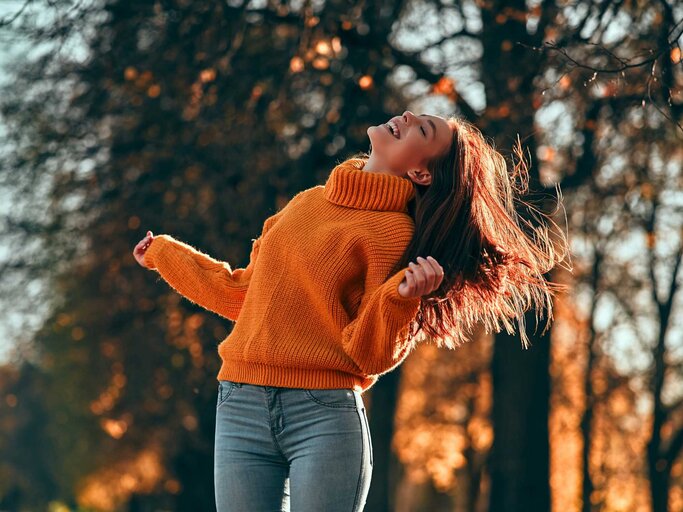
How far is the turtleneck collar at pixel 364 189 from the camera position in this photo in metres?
4.23

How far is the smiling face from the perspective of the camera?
14.3 ft

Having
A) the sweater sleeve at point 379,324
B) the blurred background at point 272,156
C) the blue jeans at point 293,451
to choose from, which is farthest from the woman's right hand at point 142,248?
the blurred background at point 272,156

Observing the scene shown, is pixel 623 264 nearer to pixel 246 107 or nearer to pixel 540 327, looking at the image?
pixel 540 327

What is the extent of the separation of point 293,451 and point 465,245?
970 millimetres

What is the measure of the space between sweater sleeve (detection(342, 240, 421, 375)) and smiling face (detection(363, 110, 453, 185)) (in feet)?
1.59

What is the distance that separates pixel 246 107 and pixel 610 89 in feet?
11.6

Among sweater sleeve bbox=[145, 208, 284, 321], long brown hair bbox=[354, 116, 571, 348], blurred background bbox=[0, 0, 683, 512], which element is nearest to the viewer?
long brown hair bbox=[354, 116, 571, 348]

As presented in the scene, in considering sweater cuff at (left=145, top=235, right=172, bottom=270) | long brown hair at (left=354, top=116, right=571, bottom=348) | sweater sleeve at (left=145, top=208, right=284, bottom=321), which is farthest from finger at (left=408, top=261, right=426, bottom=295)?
sweater cuff at (left=145, top=235, right=172, bottom=270)

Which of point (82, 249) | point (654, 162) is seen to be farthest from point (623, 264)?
point (82, 249)

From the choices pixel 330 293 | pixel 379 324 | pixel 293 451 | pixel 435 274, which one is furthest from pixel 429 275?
pixel 293 451

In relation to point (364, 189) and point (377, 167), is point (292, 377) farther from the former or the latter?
point (377, 167)

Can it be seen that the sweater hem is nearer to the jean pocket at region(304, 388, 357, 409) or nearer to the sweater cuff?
the jean pocket at region(304, 388, 357, 409)

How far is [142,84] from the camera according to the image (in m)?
11.1

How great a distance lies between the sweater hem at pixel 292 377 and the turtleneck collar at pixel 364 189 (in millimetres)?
637
